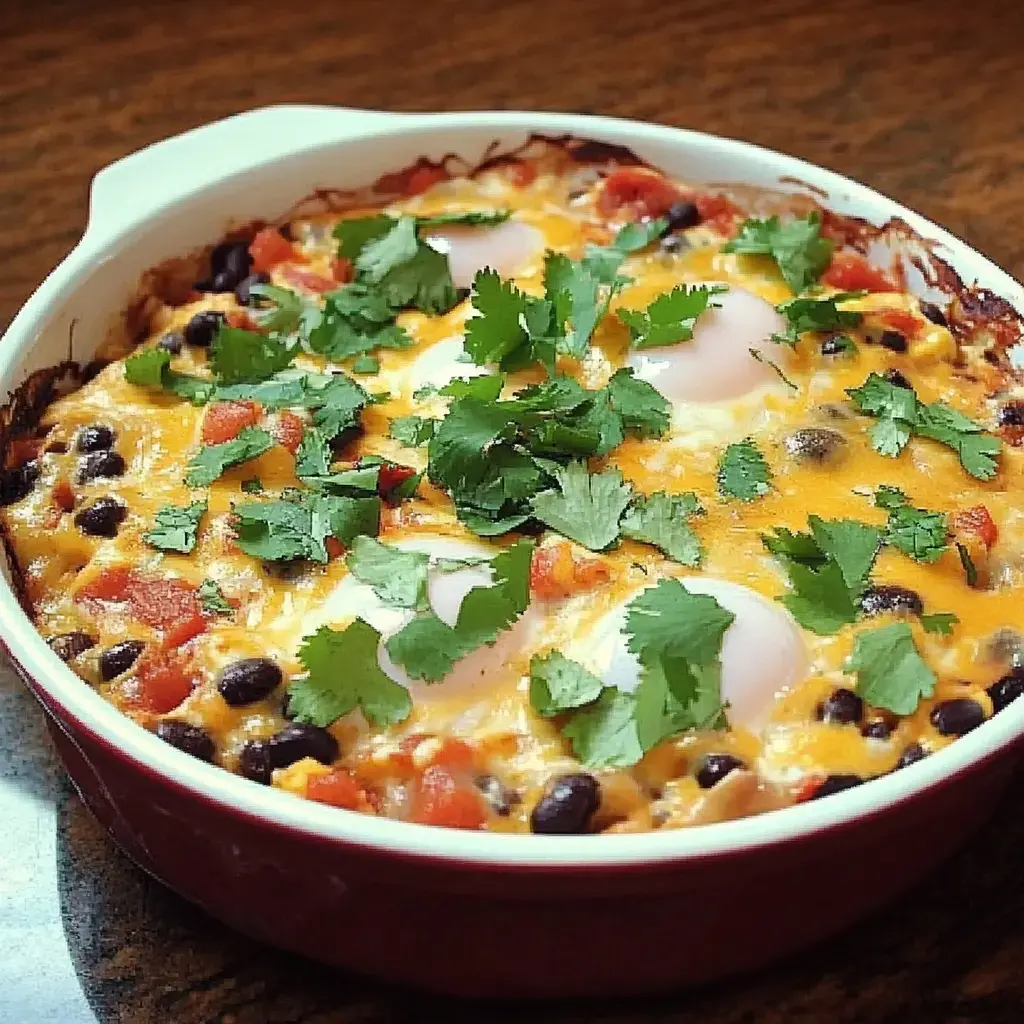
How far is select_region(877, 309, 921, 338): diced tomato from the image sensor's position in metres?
2.86

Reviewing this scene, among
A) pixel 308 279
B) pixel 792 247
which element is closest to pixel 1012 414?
pixel 792 247

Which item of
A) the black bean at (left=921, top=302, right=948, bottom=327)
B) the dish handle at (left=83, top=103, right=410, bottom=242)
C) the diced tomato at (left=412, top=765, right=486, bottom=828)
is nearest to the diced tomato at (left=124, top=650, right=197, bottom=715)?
the diced tomato at (left=412, top=765, right=486, bottom=828)

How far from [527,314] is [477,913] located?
1228mm

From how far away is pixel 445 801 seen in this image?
1.97 metres

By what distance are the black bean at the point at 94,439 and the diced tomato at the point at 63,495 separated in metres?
0.08

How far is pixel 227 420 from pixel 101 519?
1.01ft

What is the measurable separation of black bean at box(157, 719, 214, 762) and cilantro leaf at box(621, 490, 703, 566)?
28.2 inches

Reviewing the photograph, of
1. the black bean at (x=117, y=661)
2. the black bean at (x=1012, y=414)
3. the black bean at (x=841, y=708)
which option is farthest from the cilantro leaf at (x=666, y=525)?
the black bean at (x=117, y=661)

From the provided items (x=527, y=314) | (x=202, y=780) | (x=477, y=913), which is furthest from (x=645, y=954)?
(x=527, y=314)

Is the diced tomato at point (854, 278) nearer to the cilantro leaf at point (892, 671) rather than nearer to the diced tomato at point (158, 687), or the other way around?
the cilantro leaf at point (892, 671)

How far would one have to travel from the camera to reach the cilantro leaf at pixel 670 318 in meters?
2.70

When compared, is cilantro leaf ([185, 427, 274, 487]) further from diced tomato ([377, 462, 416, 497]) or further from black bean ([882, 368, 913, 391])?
black bean ([882, 368, 913, 391])

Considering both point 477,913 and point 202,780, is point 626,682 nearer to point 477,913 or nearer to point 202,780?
point 477,913

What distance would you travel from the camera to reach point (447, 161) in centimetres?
325
